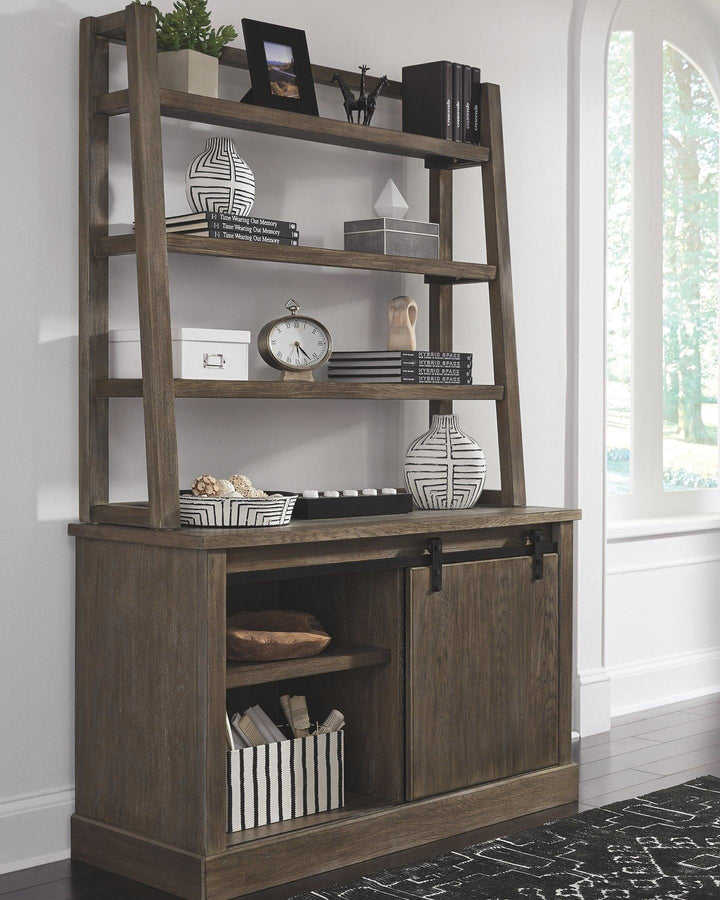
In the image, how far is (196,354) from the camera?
2.91 meters

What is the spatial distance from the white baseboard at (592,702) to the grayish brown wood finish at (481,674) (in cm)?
76

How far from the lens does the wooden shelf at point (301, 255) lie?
2.84 meters

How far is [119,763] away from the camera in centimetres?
287

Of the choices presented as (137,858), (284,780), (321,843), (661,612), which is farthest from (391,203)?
(661,612)

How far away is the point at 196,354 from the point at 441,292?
105cm

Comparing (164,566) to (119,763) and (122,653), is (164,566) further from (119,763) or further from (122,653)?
(119,763)

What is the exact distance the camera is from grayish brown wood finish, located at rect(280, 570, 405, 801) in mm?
3072

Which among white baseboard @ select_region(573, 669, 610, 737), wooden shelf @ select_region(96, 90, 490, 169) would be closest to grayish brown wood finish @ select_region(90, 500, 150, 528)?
wooden shelf @ select_region(96, 90, 490, 169)

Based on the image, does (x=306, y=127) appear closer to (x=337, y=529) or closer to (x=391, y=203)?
(x=391, y=203)

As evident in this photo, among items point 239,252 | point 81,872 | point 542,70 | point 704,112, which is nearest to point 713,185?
point 704,112

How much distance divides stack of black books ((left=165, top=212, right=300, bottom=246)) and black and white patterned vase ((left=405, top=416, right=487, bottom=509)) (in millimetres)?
732

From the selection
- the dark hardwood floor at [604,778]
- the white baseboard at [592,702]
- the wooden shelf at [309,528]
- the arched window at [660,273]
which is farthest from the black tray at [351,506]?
the arched window at [660,273]

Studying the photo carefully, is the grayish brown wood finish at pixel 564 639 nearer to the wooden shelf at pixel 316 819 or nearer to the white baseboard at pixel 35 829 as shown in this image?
the wooden shelf at pixel 316 819

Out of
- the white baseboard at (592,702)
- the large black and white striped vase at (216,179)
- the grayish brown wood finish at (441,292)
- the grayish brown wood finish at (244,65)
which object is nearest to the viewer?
the grayish brown wood finish at (244,65)
